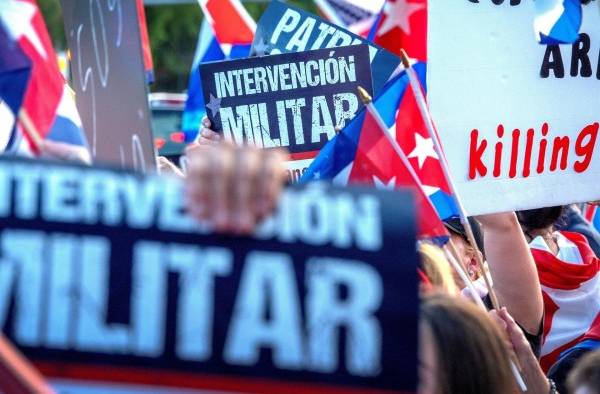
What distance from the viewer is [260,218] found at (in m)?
2.02

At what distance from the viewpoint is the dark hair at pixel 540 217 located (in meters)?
4.58

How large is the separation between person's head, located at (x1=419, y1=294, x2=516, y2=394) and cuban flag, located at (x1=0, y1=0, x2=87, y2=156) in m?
0.91

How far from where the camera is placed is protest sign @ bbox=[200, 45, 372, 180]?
466 cm

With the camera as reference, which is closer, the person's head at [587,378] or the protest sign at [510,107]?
the person's head at [587,378]

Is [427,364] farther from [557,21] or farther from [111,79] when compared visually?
[557,21]

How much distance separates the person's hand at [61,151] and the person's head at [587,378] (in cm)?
124

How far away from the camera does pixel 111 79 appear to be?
306 centimetres

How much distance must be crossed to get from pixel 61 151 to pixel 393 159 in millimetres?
1137

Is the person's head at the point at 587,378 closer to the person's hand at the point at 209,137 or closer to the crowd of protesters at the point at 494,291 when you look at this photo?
the crowd of protesters at the point at 494,291

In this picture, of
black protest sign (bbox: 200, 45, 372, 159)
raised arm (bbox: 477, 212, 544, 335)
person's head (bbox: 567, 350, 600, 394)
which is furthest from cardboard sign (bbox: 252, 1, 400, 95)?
person's head (bbox: 567, 350, 600, 394)

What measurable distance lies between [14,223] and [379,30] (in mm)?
2710

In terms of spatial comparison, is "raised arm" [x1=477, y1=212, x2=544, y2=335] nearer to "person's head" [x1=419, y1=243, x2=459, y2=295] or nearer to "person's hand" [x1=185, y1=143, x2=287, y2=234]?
"person's head" [x1=419, y1=243, x2=459, y2=295]

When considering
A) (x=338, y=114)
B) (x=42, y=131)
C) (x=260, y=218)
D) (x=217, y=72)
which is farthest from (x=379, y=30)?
(x=260, y=218)

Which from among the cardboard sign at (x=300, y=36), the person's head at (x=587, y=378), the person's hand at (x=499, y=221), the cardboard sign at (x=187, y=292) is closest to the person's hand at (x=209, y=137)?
the cardboard sign at (x=300, y=36)
